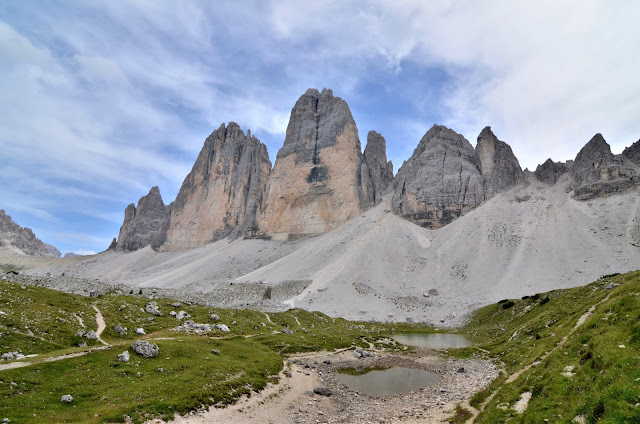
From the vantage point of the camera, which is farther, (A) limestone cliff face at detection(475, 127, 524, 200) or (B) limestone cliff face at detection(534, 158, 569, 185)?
(A) limestone cliff face at detection(475, 127, 524, 200)

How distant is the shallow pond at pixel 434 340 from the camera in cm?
5384

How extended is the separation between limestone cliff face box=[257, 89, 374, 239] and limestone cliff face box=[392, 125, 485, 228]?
2420 cm

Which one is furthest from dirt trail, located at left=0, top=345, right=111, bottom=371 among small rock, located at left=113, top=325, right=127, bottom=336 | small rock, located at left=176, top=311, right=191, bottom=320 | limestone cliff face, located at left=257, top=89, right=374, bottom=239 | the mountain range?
limestone cliff face, located at left=257, top=89, right=374, bottom=239

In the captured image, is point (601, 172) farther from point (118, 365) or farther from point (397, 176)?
point (118, 365)

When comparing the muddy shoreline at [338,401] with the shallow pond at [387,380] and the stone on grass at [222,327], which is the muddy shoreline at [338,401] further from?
the stone on grass at [222,327]

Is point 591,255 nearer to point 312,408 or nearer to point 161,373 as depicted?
point 312,408

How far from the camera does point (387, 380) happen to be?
33.0 meters

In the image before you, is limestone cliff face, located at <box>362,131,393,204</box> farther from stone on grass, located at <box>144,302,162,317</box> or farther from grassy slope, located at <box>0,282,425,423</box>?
stone on grass, located at <box>144,302,162,317</box>

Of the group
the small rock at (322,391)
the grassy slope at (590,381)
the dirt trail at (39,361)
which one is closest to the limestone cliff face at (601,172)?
the grassy slope at (590,381)

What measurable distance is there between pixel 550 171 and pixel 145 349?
550 ft

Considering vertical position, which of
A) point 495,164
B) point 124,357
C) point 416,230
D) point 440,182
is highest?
point 495,164

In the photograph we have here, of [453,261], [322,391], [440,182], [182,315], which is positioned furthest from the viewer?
[440,182]

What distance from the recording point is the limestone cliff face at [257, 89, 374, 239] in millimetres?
168375

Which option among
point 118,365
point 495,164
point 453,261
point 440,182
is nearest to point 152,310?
point 118,365
